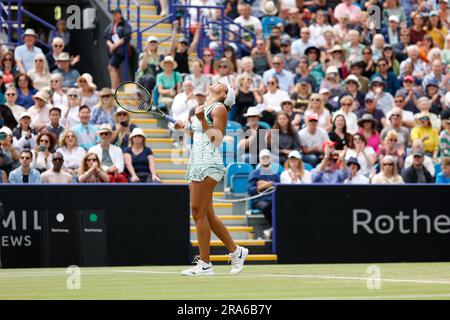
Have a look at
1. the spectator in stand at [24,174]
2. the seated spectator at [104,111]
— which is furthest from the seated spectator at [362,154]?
the spectator in stand at [24,174]

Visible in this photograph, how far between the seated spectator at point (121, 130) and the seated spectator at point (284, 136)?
2268mm

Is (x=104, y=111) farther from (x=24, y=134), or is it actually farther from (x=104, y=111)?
(x=24, y=134)

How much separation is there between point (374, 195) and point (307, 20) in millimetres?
8323

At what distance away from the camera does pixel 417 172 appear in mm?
18391

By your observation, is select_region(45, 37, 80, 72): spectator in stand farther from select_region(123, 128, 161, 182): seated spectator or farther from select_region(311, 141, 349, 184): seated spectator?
select_region(311, 141, 349, 184): seated spectator

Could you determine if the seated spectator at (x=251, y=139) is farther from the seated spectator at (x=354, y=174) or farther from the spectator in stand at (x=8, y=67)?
the spectator in stand at (x=8, y=67)

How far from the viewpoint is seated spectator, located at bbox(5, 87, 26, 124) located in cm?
1859

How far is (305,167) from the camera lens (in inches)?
731

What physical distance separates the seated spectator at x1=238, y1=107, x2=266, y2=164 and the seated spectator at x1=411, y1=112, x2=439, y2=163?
305cm

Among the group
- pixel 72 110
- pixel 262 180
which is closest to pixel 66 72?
pixel 72 110

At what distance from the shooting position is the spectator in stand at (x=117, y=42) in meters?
21.4

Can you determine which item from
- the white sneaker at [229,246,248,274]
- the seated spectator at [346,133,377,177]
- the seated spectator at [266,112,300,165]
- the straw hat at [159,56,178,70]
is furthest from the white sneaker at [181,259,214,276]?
the straw hat at [159,56,178,70]
